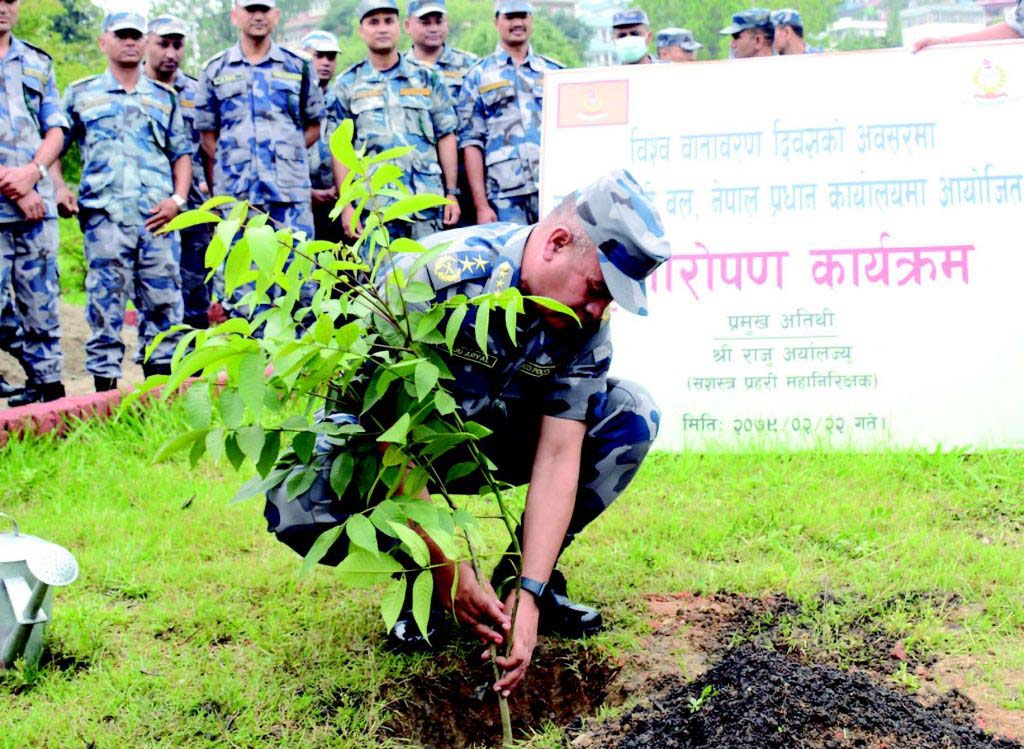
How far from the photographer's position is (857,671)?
2.81m

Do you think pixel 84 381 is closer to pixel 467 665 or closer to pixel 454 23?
pixel 467 665

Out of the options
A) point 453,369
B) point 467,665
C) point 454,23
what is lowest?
point 467,665

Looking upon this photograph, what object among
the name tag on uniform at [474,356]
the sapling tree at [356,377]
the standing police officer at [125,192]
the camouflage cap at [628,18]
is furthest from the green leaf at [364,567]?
the camouflage cap at [628,18]

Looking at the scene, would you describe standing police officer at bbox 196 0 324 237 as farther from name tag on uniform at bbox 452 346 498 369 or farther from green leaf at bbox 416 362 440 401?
green leaf at bbox 416 362 440 401

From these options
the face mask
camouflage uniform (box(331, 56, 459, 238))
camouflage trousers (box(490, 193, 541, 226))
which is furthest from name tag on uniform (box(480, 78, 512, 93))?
the face mask

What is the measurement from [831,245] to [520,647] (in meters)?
2.94

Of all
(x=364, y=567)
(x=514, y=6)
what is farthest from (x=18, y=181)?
(x=364, y=567)

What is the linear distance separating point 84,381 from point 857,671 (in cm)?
604

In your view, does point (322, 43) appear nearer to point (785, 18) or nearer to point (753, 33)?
point (753, 33)

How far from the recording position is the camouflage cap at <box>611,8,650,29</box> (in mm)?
8320

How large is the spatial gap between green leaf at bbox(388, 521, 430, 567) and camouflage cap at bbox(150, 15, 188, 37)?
17.4 feet

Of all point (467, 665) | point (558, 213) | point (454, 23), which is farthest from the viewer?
point (454, 23)

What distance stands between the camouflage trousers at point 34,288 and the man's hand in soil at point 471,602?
384 centimetres

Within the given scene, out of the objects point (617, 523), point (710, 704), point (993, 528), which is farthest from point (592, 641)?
point (993, 528)
